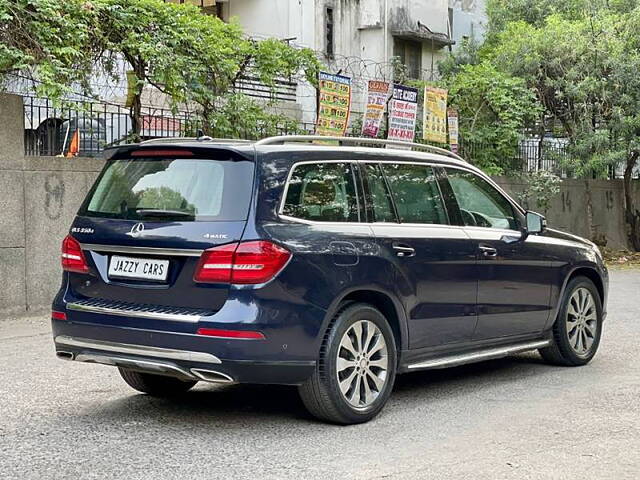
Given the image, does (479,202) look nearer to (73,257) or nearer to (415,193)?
(415,193)

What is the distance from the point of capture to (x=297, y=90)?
17.0 metres

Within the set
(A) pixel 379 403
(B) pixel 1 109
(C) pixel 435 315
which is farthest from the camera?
(B) pixel 1 109

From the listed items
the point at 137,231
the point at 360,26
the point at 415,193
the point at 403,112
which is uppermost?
the point at 360,26

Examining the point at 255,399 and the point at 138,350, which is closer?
the point at 138,350

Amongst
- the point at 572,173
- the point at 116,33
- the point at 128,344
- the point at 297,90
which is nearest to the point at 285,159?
the point at 128,344

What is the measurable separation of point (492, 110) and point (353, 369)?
1529cm

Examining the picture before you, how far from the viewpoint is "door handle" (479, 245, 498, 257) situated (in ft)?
24.4

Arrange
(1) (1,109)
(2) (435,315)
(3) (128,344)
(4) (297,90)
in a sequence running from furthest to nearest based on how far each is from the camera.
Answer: (4) (297,90)
(1) (1,109)
(2) (435,315)
(3) (128,344)

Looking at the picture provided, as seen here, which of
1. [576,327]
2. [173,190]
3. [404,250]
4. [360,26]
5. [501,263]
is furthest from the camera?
[360,26]

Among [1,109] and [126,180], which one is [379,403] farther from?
[1,109]

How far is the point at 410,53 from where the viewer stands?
34.1 m

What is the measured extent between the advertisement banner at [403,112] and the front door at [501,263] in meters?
9.22

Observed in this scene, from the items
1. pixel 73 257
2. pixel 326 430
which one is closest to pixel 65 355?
pixel 73 257

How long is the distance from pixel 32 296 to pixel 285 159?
6320 mm
